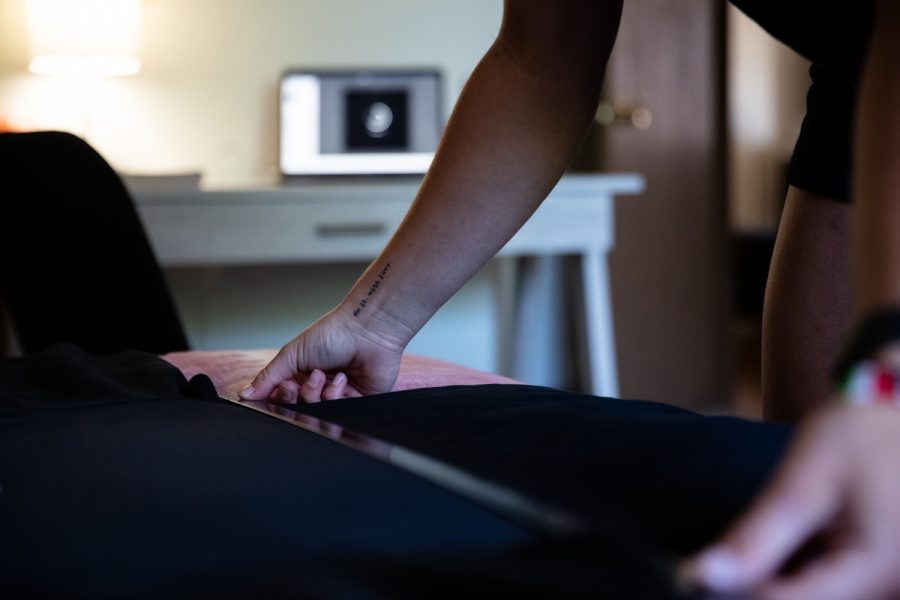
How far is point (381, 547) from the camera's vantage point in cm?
41

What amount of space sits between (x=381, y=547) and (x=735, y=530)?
0.14 m

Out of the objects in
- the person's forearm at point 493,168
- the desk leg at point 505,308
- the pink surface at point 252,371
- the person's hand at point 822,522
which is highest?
the person's forearm at point 493,168

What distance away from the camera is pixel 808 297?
837mm

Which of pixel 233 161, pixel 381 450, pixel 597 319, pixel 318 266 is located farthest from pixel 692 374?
pixel 381 450

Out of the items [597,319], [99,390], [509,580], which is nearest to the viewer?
[509,580]

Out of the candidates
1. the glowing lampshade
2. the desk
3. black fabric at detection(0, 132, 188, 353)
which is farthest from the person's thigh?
the glowing lampshade

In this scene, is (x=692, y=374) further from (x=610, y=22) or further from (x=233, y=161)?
(x=610, y=22)

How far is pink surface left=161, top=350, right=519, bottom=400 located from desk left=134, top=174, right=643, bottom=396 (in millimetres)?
1343

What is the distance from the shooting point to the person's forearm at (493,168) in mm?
792

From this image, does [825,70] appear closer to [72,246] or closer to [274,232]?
[72,246]

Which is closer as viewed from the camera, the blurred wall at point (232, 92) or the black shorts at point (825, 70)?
the black shorts at point (825, 70)

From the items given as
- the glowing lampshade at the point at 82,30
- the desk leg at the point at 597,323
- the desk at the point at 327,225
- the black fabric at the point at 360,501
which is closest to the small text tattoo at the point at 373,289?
the black fabric at the point at 360,501

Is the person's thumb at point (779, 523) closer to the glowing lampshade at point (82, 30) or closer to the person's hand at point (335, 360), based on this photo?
the person's hand at point (335, 360)

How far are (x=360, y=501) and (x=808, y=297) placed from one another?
0.50 meters
